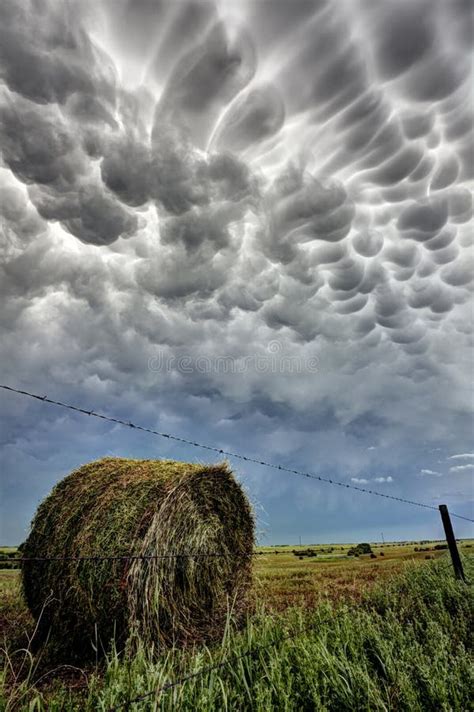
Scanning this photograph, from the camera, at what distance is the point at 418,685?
148 inches

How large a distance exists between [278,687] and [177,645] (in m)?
2.96

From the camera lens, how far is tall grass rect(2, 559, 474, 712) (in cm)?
321

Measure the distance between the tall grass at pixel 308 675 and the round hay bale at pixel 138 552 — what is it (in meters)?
0.84

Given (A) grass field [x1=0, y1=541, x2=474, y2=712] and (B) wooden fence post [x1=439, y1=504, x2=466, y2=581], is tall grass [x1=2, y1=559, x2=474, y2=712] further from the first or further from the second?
(B) wooden fence post [x1=439, y1=504, x2=466, y2=581]

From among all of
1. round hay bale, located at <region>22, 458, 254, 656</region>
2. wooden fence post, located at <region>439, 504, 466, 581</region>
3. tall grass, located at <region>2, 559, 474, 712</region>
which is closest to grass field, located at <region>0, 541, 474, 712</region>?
tall grass, located at <region>2, 559, 474, 712</region>

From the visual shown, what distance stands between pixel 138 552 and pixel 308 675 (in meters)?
2.55

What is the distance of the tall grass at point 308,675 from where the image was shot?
321cm

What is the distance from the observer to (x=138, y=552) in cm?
559

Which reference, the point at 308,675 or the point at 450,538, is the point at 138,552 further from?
the point at 450,538

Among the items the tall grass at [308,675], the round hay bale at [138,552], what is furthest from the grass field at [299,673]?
the round hay bale at [138,552]

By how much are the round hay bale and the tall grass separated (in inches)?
33.2

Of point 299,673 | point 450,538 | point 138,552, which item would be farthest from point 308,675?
point 450,538

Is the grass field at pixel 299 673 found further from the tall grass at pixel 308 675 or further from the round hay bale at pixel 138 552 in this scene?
the round hay bale at pixel 138 552

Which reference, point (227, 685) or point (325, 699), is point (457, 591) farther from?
point (227, 685)
